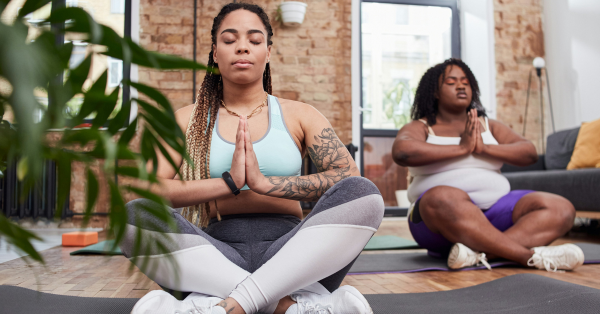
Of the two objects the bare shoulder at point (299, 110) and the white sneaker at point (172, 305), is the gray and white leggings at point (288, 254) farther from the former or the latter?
the bare shoulder at point (299, 110)

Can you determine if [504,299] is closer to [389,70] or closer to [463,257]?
[463,257]

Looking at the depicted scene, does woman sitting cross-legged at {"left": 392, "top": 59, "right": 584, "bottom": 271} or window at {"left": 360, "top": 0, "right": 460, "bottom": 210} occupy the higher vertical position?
window at {"left": 360, "top": 0, "right": 460, "bottom": 210}

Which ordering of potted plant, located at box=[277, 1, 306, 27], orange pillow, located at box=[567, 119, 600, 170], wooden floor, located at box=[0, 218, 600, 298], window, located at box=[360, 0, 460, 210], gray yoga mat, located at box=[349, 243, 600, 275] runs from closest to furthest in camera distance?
wooden floor, located at box=[0, 218, 600, 298] → gray yoga mat, located at box=[349, 243, 600, 275] → orange pillow, located at box=[567, 119, 600, 170] → potted plant, located at box=[277, 1, 306, 27] → window, located at box=[360, 0, 460, 210]

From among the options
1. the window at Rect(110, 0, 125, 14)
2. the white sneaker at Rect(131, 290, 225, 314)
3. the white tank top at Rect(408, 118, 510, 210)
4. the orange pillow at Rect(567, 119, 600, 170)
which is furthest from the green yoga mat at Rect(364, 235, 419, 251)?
the window at Rect(110, 0, 125, 14)

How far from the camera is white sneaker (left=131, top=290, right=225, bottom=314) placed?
0.92 meters

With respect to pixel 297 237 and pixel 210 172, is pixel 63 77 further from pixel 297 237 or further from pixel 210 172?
pixel 210 172

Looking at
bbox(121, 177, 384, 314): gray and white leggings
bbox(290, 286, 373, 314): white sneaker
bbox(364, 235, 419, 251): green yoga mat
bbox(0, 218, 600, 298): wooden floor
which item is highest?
bbox(121, 177, 384, 314): gray and white leggings

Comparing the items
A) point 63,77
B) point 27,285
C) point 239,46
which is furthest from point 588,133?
point 63,77

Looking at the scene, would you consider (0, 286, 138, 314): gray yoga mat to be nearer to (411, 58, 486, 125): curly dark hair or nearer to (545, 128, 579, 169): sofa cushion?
(411, 58, 486, 125): curly dark hair

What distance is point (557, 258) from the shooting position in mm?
1767

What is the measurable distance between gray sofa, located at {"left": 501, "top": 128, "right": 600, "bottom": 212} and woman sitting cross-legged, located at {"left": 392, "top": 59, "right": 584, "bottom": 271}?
0.96 m

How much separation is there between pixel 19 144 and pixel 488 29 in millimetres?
5242

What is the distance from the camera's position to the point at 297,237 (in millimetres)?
1023

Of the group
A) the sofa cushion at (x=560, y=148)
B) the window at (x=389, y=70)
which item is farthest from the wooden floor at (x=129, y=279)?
the window at (x=389, y=70)
